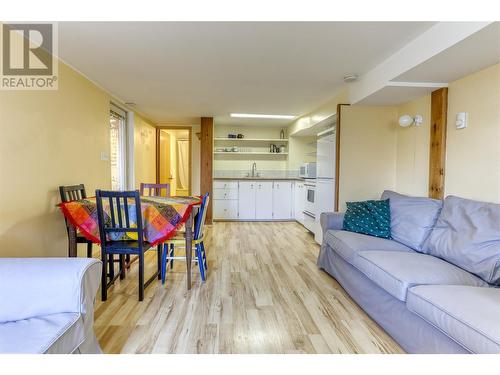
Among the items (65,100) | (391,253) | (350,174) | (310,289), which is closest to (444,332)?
(391,253)

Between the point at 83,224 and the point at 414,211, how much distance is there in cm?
289

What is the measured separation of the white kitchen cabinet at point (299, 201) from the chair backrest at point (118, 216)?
3608mm

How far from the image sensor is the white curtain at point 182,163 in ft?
28.3

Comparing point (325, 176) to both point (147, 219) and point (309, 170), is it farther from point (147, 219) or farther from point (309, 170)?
point (147, 219)

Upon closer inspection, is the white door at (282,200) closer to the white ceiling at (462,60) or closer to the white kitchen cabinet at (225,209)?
the white kitchen cabinet at (225,209)

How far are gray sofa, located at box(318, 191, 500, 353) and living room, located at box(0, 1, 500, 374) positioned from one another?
10 mm

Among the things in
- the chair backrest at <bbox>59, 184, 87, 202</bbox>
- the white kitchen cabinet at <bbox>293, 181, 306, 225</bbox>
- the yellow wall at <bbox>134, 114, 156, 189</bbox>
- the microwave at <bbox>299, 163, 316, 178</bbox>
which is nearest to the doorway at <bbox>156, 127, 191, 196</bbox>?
the yellow wall at <bbox>134, 114, 156, 189</bbox>

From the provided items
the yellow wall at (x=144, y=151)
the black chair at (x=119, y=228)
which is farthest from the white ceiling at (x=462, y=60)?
the yellow wall at (x=144, y=151)

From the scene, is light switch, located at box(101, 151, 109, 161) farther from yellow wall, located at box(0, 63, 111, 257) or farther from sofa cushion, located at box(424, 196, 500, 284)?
sofa cushion, located at box(424, 196, 500, 284)

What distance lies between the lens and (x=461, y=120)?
2383mm

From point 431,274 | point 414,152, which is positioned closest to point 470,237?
point 431,274

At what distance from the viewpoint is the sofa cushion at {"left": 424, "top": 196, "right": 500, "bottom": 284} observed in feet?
5.48

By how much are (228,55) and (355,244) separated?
80.1 inches

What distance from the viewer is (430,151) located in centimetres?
280
